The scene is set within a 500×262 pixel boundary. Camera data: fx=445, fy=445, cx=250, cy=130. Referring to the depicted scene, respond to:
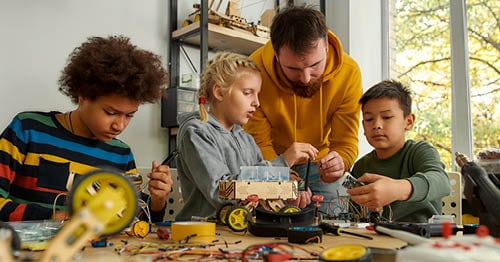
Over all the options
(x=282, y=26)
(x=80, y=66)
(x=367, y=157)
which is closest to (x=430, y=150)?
(x=367, y=157)

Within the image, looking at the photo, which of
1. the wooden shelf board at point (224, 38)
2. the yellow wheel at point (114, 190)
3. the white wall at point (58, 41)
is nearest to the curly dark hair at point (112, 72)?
the yellow wheel at point (114, 190)

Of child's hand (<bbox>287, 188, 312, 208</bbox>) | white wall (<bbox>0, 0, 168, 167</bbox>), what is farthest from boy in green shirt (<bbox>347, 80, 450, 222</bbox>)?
white wall (<bbox>0, 0, 168, 167</bbox>)

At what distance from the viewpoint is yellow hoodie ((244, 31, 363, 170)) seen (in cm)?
155

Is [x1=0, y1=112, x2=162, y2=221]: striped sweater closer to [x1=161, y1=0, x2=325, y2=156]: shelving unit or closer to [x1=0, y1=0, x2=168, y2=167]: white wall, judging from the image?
[x1=0, y1=0, x2=168, y2=167]: white wall

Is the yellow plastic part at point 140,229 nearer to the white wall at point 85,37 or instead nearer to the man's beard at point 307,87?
the man's beard at point 307,87

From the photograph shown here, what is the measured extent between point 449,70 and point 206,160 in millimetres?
1760

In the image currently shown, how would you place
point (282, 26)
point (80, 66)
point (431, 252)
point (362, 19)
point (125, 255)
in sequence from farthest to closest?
1. point (362, 19)
2. point (282, 26)
3. point (80, 66)
4. point (125, 255)
5. point (431, 252)

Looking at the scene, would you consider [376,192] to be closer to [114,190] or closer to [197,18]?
[114,190]

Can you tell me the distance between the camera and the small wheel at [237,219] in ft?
2.87

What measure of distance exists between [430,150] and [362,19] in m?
1.50

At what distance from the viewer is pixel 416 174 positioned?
3.89ft

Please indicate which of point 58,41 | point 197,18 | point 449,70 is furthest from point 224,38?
Result: point 449,70

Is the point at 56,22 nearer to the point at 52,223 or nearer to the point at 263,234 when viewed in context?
the point at 52,223

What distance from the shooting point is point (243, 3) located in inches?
107
